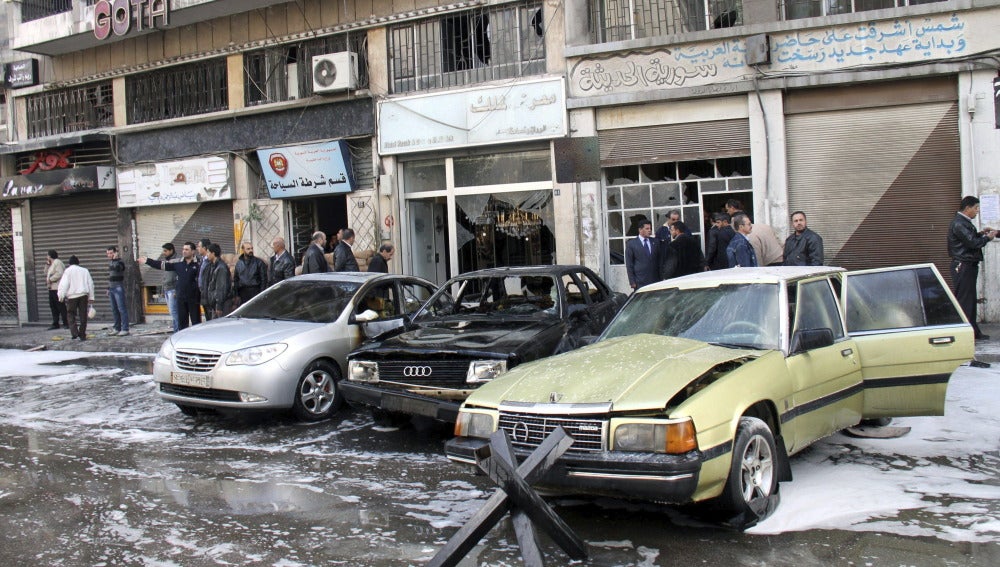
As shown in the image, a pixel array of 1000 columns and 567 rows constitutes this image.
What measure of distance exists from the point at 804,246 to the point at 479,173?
6.82 m

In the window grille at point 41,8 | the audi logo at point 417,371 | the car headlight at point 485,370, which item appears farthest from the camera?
the window grille at point 41,8

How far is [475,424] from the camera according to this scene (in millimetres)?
5035

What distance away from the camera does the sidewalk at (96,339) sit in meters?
15.4

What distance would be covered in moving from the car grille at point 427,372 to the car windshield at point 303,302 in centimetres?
169

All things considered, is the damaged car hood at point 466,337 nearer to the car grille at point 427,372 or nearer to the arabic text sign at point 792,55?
the car grille at point 427,372

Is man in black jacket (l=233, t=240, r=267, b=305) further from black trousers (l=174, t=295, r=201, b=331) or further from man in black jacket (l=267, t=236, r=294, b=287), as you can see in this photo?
black trousers (l=174, t=295, r=201, b=331)

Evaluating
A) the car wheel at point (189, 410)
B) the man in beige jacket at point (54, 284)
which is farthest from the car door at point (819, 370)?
the man in beige jacket at point (54, 284)

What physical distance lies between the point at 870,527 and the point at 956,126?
9.86m

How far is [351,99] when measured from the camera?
16656 mm

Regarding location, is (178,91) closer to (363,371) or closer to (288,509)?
(363,371)

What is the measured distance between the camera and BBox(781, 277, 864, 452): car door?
5.29 metres

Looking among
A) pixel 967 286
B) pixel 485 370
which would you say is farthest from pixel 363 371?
pixel 967 286

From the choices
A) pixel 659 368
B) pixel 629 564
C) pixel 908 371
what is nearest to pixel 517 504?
pixel 629 564

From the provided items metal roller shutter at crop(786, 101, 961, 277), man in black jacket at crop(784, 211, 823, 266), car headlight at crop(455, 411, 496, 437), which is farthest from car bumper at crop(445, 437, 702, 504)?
metal roller shutter at crop(786, 101, 961, 277)
